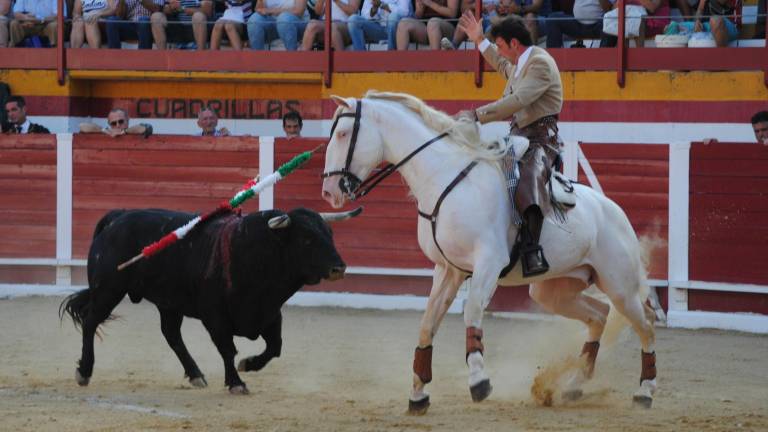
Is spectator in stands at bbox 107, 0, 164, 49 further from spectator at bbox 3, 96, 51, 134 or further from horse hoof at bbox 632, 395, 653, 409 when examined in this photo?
horse hoof at bbox 632, 395, 653, 409

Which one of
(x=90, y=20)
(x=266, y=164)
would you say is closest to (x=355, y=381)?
(x=266, y=164)

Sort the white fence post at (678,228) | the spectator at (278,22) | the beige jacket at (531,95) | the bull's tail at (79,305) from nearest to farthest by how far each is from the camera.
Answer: the beige jacket at (531,95)
the bull's tail at (79,305)
the white fence post at (678,228)
the spectator at (278,22)

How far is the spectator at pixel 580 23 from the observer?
12.5 metres

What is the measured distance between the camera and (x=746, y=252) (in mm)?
10648

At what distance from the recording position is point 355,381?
7.91 metres

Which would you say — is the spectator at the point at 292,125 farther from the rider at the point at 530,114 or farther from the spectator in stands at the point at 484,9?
the rider at the point at 530,114

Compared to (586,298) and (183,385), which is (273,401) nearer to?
(183,385)

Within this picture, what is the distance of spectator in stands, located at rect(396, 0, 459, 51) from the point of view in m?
12.8

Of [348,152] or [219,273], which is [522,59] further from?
[219,273]

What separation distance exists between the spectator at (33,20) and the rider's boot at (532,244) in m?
8.65

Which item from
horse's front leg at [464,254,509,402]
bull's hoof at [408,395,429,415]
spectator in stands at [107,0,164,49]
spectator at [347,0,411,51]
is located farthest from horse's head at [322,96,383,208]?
spectator in stands at [107,0,164,49]

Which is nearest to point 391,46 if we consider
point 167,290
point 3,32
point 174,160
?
point 174,160

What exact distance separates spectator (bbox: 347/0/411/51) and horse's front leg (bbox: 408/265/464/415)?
21.4 feet

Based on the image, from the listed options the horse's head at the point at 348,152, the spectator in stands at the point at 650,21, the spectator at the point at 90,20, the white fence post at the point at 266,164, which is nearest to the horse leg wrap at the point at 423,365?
the horse's head at the point at 348,152
